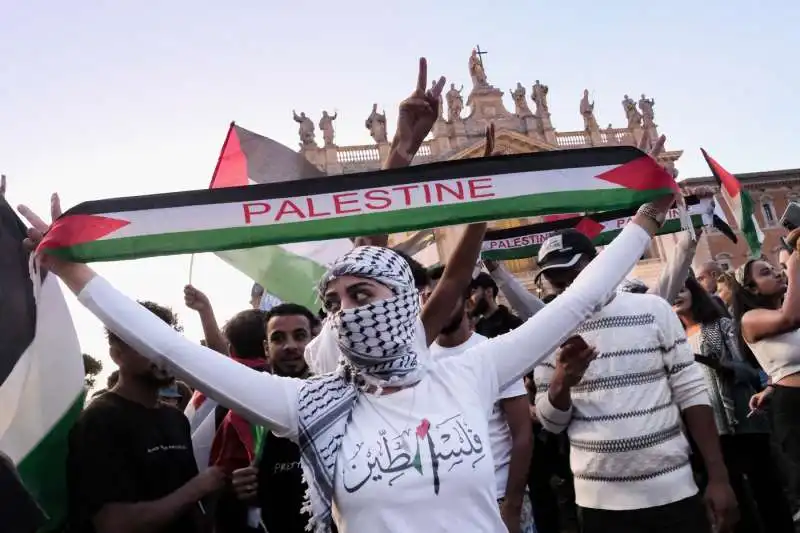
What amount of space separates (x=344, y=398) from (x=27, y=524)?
136 centimetres

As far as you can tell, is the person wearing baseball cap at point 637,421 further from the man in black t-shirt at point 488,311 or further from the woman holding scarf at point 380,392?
the man in black t-shirt at point 488,311

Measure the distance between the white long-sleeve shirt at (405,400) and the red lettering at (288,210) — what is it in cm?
72

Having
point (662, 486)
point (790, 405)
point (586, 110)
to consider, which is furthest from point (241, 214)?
point (586, 110)

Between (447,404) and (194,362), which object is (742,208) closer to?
(447,404)

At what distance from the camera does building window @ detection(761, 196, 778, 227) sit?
35159 millimetres

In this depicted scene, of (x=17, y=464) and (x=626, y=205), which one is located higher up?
(x=626, y=205)

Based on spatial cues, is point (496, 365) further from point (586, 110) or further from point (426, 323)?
point (586, 110)

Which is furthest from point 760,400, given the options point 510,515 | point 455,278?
point 455,278

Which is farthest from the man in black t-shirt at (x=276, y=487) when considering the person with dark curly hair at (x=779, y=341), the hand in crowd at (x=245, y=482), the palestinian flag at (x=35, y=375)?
the person with dark curly hair at (x=779, y=341)

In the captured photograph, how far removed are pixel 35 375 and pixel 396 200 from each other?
158 centimetres

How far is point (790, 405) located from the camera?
4133mm

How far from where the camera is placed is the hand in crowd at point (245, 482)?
2.67 metres

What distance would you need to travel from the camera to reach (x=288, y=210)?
8.15ft

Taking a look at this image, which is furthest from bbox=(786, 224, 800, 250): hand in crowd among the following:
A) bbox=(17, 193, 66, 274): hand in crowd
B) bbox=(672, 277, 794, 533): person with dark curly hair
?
bbox=(17, 193, 66, 274): hand in crowd
